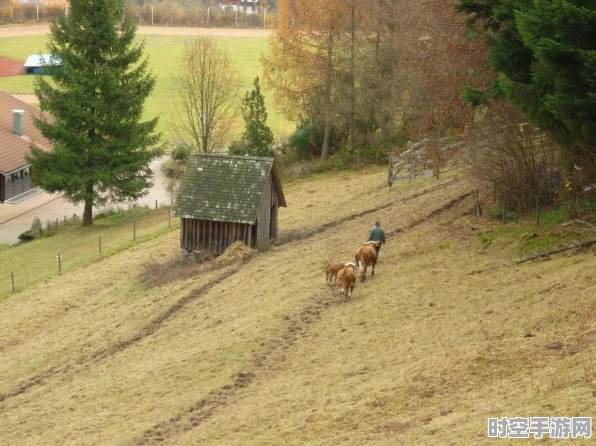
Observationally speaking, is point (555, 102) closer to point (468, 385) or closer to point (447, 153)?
point (468, 385)

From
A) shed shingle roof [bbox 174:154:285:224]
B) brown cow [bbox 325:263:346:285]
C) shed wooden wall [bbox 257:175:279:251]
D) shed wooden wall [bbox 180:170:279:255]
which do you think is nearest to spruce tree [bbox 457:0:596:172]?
brown cow [bbox 325:263:346:285]

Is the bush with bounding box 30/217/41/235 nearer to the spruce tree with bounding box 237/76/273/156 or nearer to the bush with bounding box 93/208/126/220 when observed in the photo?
the bush with bounding box 93/208/126/220

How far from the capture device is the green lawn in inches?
3463

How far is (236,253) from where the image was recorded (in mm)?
33406

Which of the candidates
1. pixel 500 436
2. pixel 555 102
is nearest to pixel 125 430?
pixel 500 436

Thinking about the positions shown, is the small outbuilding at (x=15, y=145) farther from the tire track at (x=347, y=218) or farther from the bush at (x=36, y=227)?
the tire track at (x=347, y=218)

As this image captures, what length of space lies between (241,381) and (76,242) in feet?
82.6

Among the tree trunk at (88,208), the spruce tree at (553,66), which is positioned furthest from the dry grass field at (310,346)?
the tree trunk at (88,208)

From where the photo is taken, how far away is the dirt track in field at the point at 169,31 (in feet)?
368

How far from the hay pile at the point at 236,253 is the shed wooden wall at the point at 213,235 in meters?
0.43

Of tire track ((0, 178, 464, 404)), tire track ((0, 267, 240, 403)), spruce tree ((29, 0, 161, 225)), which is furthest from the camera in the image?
spruce tree ((29, 0, 161, 225))

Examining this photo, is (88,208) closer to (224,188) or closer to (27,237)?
(27,237)

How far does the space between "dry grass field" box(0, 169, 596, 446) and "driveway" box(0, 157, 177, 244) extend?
17.3 m

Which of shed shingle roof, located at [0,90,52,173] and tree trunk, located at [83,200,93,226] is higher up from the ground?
shed shingle roof, located at [0,90,52,173]
